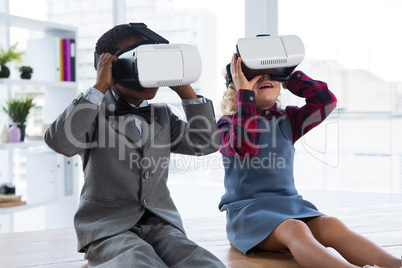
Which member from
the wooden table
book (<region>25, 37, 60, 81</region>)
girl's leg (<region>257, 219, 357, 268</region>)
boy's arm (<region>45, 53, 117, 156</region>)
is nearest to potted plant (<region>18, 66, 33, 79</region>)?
book (<region>25, 37, 60, 81</region>)

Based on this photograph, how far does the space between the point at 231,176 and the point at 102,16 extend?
1.94m

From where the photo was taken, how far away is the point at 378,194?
121 inches

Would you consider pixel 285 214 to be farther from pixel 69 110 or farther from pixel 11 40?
pixel 11 40

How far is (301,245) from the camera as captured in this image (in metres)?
1.24

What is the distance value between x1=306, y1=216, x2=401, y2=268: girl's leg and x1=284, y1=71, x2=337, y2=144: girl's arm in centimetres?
33

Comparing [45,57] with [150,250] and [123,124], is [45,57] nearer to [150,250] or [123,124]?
[123,124]

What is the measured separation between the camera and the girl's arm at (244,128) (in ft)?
4.63

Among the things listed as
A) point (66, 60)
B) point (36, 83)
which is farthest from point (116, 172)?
point (66, 60)

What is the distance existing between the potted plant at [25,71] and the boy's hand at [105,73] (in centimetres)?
135

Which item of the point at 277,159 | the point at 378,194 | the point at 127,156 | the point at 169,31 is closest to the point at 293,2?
the point at 169,31

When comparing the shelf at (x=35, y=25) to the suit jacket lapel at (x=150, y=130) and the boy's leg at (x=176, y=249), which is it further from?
the boy's leg at (x=176, y=249)

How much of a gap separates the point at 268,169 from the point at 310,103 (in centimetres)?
28

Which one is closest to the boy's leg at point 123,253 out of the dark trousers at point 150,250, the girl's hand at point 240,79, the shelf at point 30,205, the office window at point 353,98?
the dark trousers at point 150,250

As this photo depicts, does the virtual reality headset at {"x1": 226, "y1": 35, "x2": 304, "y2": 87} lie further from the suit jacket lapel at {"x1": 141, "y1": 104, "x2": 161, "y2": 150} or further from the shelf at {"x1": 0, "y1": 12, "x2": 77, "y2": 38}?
the shelf at {"x1": 0, "y1": 12, "x2": 77, "y2": 38}
